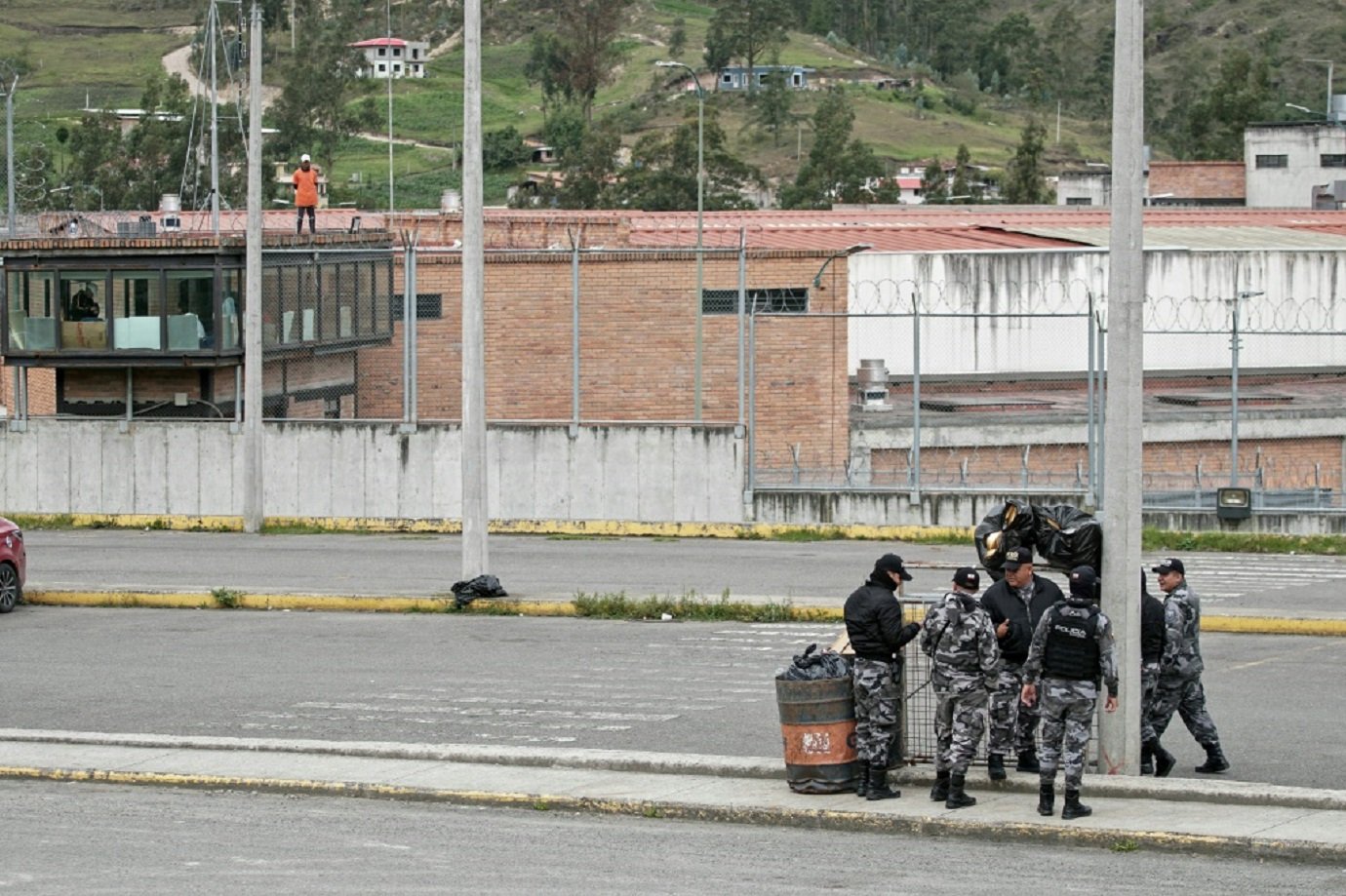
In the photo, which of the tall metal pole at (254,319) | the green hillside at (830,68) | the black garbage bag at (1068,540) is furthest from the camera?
the green hillside at (830,68)

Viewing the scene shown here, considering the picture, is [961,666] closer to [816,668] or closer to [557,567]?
[816,668]

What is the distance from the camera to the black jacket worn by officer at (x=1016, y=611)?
1321 centimetres

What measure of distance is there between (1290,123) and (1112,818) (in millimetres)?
79591

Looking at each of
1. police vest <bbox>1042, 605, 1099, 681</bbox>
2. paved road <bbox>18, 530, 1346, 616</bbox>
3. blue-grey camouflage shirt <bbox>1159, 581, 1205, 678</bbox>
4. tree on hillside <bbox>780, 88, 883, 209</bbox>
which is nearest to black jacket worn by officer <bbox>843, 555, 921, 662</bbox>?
Result: police vest <bbox>1042, 605, 1099, 681</bbox>

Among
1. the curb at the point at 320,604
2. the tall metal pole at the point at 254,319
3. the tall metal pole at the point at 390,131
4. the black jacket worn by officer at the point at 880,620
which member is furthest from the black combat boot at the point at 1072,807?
the tall metal pole at the point at 390,131

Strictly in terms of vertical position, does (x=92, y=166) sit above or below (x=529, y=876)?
above

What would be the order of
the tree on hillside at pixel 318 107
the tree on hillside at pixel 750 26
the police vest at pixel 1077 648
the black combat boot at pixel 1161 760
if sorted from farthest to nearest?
the tree on hillside at pixel 750 26 < the tree on hillside at pixel 318 107 < the black combat boot at pixel 1161 760 < the police vest at pixel 1077 648

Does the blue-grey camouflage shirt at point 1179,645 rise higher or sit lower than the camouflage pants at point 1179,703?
higher

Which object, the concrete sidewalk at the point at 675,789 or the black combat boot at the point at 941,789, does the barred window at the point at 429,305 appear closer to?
the concrete sidewalk at the point at 675,789

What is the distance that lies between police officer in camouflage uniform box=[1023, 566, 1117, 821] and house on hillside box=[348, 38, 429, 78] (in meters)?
134

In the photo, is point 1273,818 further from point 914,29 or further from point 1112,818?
point 914,29

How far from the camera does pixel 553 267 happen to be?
128 feet

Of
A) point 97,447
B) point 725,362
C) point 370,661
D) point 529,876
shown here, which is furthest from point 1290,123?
point 529,876

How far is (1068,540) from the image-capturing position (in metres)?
13.8
